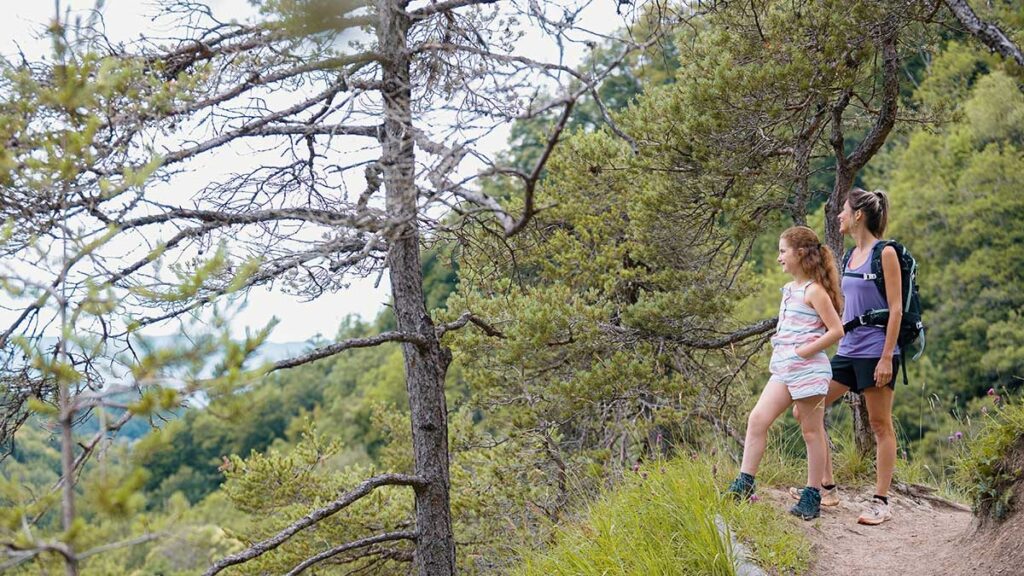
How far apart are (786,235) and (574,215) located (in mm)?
5857

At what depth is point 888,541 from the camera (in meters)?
4.59

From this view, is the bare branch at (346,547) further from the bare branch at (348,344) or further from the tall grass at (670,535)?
the bare branch at (348,344)

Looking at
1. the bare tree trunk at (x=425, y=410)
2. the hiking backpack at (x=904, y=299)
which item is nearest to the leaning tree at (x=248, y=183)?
the bare tree trunk at (x=425, y=410)

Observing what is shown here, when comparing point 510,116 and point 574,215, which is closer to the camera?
point 510,116

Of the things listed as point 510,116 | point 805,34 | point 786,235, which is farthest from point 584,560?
point 805,34

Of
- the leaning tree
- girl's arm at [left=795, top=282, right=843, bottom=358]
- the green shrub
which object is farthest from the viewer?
girl's arm at [left=795, top=282, right=843, bottom=358]

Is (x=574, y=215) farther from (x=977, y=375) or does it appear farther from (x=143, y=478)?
(x=977, y=375)

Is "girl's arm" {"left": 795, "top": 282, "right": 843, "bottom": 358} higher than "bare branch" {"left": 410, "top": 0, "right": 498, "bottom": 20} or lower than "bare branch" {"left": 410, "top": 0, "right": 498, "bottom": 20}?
lower

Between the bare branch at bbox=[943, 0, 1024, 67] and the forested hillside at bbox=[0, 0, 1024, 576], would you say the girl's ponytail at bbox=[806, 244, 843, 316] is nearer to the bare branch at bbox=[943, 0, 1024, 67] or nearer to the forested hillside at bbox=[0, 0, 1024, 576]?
the forested hillside at bbox=[0, 0, 1024, 576]

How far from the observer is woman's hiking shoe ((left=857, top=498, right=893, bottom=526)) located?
4793 mm

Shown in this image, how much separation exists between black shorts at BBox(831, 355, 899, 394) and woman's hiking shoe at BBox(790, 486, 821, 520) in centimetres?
60

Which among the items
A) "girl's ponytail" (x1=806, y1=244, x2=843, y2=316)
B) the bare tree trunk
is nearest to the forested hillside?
the bare tree trunk

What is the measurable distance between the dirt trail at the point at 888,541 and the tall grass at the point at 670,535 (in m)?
0.19

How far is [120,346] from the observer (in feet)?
12.3
